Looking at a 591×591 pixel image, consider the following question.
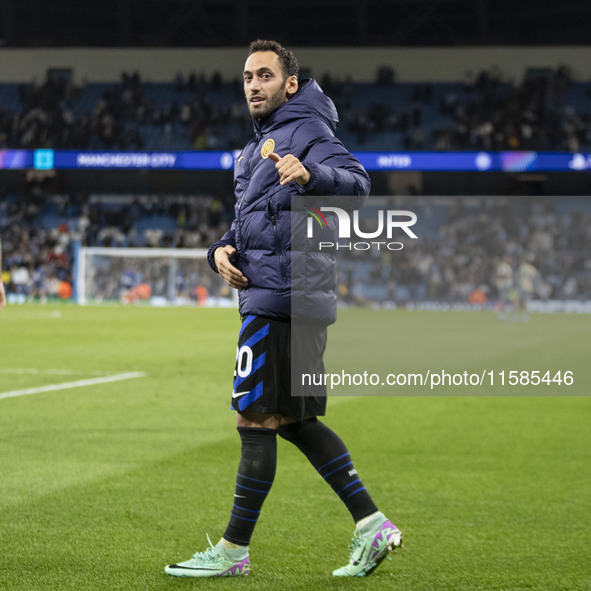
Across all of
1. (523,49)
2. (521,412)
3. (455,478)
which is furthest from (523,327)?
(523,49)

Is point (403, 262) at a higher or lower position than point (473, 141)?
lower

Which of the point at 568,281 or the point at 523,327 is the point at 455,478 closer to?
the point at 523,327

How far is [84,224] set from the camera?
132 ft

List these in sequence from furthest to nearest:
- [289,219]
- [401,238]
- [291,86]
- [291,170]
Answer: [401,238] < [291,86] < [289,219] < [291,170]

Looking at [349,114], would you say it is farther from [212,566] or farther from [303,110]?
[212,566]

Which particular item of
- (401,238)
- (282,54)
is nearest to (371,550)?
(282,54)

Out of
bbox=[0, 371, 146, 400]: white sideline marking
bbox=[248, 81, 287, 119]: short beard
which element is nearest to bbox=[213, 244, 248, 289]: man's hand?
bbox=[248, 81, 287, 119]: short beard

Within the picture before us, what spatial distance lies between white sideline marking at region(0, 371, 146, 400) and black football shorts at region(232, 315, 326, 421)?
6320 mm

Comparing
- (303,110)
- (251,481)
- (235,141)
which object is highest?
(235,141)

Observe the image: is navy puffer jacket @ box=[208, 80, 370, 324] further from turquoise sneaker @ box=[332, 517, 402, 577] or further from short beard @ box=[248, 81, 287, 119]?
turquoise sneaker @ box=[332, 517, 402, 577]

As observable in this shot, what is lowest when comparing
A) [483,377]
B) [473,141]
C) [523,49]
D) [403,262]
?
[483,377]

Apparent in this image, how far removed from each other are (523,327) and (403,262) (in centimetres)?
1178

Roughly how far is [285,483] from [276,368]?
2200 mm
